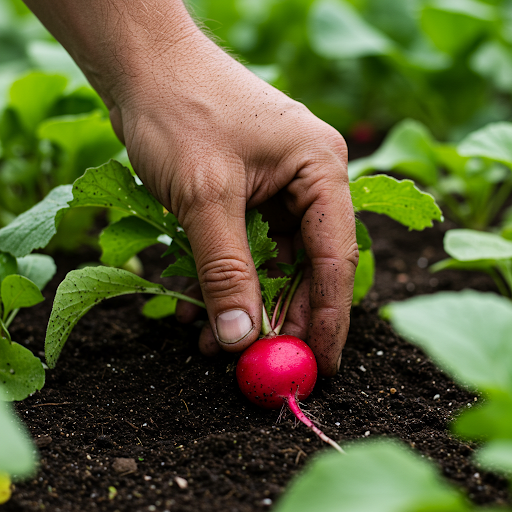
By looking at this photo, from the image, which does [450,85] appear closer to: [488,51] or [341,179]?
[488,51]

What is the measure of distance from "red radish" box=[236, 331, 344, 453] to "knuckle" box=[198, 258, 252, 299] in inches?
8.0

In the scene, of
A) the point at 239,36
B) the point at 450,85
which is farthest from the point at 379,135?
the point at 239,36

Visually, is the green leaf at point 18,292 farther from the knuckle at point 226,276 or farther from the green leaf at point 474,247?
the green leaf at point 474,247

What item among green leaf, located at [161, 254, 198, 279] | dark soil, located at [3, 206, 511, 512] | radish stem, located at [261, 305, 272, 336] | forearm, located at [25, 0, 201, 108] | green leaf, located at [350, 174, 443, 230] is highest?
forearm, located at [25, 0, 201, 108]

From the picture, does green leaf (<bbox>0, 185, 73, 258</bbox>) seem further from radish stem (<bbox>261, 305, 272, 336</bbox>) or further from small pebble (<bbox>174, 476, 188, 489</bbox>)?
small pebble (<bbox>174, 476, 188, 489</bbox>)

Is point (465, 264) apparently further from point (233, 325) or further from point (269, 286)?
point (233, 325)

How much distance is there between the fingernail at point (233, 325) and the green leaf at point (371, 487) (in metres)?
0.76

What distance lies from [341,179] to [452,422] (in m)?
0.76

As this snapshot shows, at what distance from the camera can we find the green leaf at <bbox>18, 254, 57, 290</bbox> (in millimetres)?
1940

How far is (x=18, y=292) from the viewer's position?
5.64ft

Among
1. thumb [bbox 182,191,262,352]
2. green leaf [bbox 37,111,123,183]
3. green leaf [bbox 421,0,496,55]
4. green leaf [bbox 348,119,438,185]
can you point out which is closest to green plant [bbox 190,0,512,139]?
green leaf [bbox 421,0,496,55]

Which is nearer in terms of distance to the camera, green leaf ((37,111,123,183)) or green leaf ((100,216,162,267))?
green leaf ((100,216,162,267))

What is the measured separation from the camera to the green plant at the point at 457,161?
2.37m

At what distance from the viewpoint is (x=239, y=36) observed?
5.27m
